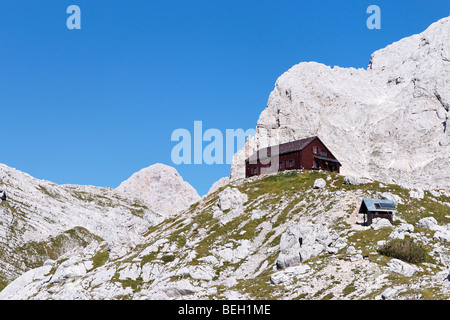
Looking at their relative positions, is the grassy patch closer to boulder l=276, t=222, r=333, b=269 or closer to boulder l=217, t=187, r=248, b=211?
boulder l=276, t=222, r=333, b=269

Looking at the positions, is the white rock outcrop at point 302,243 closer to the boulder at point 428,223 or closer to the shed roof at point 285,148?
the boulder at point 428,223

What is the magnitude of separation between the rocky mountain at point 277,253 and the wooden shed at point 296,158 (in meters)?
6.75

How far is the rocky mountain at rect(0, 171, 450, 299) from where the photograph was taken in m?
50.7

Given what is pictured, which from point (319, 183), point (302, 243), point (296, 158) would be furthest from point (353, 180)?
point (302, 243)

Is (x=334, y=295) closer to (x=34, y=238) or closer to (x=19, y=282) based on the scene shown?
(x=19, y=282)

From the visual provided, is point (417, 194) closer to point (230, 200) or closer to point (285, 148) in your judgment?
point (230, 200)

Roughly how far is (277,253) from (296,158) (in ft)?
140

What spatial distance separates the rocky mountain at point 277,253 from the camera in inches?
1997

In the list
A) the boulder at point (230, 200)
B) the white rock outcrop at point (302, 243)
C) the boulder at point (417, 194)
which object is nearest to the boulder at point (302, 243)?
the white rock outcrop at point (302, 243)

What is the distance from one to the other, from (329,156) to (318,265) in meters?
61.9

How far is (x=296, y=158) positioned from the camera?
355 ft

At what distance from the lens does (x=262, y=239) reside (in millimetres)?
77000

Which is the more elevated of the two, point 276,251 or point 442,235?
point 442,235
